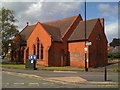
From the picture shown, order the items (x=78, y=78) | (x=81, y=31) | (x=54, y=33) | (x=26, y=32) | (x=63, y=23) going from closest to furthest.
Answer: (x=78, y=78) → (x=54, y=33) → (x=81, y=31) → (x=63, y=23) → (x=26, y=32)

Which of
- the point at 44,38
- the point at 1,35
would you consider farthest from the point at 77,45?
the point at 1,35

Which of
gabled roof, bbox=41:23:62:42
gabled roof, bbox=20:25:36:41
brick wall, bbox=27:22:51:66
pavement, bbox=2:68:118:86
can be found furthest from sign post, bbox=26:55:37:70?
gabled roof, bbox=20:25:36:41

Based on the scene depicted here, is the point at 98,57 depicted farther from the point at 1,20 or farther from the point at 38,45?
the point at 1,20

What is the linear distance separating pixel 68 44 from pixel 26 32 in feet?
51.9

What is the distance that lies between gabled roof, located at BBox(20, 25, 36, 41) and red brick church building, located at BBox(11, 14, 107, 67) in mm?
7026

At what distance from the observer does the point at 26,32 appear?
4075cm

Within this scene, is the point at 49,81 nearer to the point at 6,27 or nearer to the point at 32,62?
the point at 32,62

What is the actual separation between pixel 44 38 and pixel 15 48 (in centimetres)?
1191

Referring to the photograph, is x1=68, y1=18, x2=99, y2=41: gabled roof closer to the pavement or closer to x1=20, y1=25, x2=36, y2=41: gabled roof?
x1=20, y1=25, x2=36, y2=41: gabled roof

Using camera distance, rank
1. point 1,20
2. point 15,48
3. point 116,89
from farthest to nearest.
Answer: point 15,48, point 1,20, point 116,89

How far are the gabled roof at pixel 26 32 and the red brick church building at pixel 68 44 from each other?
23.1ft

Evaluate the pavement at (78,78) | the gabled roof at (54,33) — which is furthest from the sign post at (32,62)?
the gabled roof at (54,33)

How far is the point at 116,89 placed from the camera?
8.19 metres

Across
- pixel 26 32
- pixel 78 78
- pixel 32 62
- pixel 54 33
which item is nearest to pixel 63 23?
pixel 54 33
